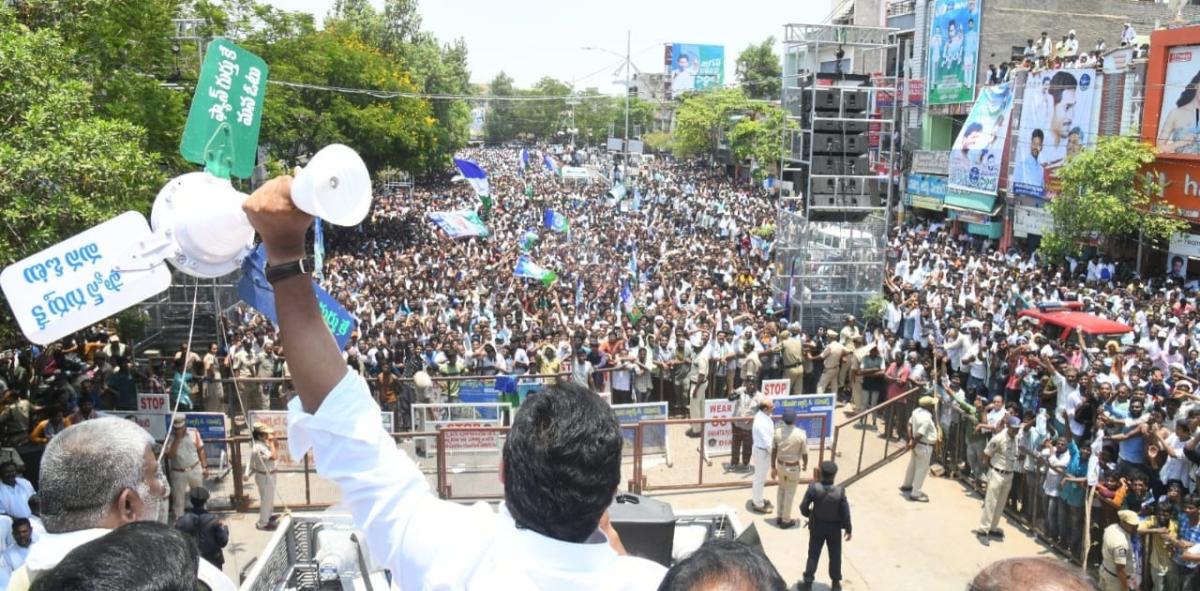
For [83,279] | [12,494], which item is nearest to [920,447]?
[12,494]

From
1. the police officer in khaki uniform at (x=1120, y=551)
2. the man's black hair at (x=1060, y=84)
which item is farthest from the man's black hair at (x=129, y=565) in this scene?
the man's black hair at (x=1060, y=84)

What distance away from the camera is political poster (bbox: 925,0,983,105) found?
32469 millimetres

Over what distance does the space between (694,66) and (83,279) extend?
97702 mm

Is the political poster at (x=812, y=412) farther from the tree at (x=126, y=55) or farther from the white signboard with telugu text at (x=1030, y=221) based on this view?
the white signboard with telugu text at (x=1030, y=221)

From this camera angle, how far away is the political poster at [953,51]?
107 ft

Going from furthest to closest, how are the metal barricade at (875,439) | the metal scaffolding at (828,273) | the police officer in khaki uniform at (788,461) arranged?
the metal scaffolding at (828,273)
the metal barricade at (875,439)
the police officer in khaki uniform at (788,461)

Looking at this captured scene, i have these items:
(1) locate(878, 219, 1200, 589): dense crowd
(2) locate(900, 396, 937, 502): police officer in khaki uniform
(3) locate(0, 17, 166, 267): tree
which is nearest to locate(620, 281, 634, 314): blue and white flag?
(1) locate(878, 219, 1200, 589): dense crowd

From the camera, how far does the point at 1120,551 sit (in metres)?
7.44

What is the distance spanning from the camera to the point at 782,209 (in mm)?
17812

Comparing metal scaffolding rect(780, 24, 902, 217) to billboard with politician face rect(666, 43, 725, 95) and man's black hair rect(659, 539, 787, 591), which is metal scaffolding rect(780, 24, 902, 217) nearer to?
man's black hair rect(659, 539, 787, 591)

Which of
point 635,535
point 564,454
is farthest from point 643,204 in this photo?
point 564,454

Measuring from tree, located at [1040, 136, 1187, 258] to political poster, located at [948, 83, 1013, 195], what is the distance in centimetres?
544

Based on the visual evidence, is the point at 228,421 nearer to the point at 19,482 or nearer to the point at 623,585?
the point at 19,482

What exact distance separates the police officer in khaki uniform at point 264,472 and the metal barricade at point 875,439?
6.00m
